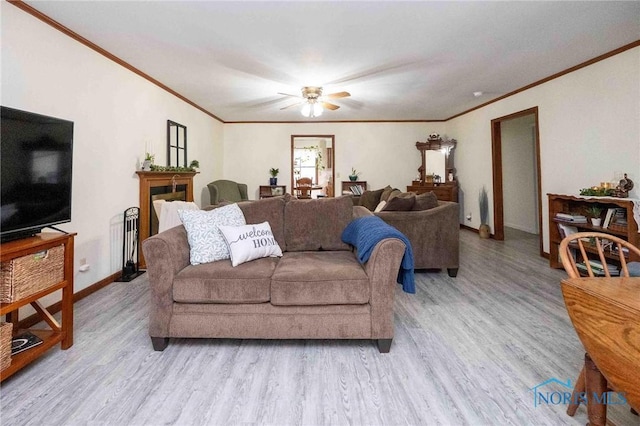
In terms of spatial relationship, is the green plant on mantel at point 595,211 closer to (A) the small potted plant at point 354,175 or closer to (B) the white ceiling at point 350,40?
(B) the white ceiling at point 350,40

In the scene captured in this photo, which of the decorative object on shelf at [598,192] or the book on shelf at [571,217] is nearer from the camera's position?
the decorative object on shelf at [598,192]

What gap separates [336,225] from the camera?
276 centimetres

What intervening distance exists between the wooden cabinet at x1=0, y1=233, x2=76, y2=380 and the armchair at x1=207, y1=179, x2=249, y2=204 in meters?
3.27

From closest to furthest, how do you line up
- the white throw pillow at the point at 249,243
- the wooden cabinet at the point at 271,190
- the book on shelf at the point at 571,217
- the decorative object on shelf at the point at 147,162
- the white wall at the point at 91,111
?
1. the white throw pillow at the point at 249,243
2. the white wall at the point at 91,111
3. the book on shelf at the point at 571,217
4. the decorative object on shelf at the point at 147,162
5. the wooden cabinet at the point at 271,190

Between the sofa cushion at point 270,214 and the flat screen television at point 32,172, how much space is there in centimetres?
128

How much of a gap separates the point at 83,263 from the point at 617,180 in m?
5.51

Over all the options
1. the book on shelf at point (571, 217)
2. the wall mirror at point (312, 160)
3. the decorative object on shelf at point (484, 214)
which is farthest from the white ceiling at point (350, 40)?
the wall mirror at point (312, 160)

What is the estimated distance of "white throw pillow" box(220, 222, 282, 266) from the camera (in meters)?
2.20

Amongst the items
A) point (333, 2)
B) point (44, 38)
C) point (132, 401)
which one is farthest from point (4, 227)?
point (333, 2)

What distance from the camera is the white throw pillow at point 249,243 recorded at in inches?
86.7

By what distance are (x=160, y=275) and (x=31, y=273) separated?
64 centimetres

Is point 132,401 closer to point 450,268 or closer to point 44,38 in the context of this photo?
point 44,38

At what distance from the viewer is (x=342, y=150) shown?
281 inches

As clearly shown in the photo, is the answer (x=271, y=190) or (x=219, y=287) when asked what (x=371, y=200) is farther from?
(x=219, y=287)
